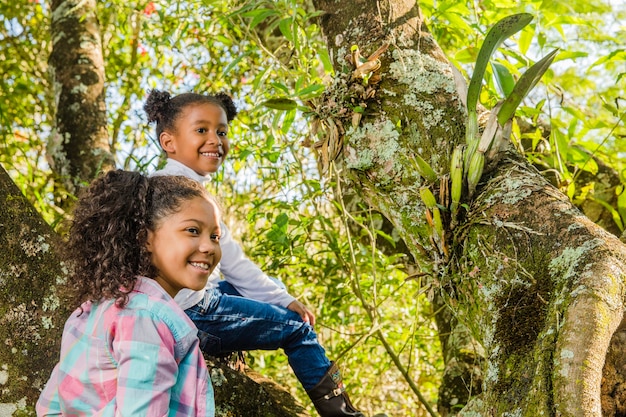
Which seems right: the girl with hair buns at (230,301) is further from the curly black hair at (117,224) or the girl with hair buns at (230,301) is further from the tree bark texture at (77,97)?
the tree bark texture at (77,97)

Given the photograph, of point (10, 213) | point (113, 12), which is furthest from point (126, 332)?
point (113, 12)

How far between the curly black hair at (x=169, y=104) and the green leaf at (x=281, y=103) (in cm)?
58

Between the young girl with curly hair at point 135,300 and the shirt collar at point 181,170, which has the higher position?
the shirt collar at point 181,170

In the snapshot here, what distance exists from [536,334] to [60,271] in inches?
48.6

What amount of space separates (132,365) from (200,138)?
1363 mm

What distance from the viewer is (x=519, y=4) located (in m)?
2.88

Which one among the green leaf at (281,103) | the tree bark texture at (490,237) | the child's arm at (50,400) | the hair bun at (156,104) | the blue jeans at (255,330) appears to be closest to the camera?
the tree bark texture at (490,237)

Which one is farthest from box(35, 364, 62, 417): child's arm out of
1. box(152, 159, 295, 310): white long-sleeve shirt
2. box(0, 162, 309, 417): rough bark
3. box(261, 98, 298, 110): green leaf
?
box(261, 98, 298, 110): green leaf

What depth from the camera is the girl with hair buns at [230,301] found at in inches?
89.6

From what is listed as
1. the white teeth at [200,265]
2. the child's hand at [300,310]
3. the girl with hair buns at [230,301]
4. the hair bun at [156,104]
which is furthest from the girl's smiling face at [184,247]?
the hair bun at [156,104]

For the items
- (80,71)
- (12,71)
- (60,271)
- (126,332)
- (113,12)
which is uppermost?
(113,12)

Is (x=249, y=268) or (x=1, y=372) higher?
(x=249, y=268)

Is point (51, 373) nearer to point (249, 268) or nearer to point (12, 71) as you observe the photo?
point (249, 268)

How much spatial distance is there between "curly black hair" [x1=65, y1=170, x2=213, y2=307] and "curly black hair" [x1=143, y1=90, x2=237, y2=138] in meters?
1.04
